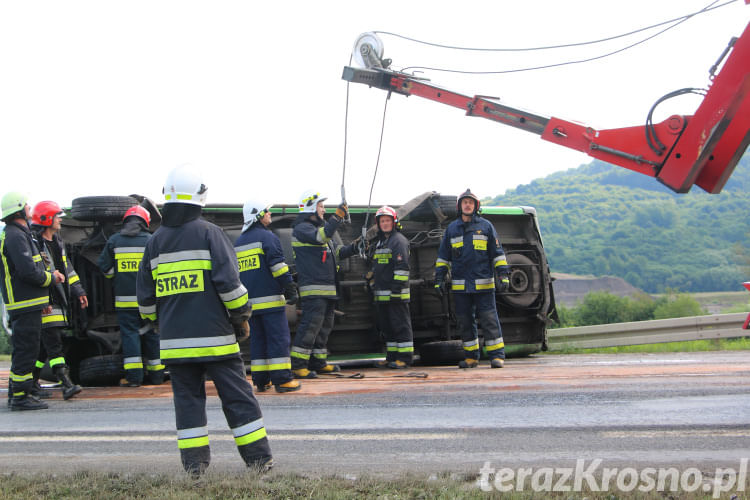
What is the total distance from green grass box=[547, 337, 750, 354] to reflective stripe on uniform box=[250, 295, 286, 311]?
6.84 metres

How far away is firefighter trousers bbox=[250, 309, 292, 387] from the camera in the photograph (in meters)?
6.86

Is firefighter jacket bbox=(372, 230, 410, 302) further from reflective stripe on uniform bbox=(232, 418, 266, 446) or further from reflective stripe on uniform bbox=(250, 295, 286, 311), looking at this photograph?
reflective stripe on uniform bbox=(232, 418, 266, 446)

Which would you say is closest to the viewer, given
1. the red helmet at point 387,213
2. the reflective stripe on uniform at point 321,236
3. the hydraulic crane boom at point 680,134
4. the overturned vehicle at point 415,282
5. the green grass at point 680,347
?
the hydraulic crane boom at point 680,134

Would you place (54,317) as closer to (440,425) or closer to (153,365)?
(153,365)

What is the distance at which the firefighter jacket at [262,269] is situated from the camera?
22.7 feet

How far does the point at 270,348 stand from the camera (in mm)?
6895

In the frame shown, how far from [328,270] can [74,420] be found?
130 inches

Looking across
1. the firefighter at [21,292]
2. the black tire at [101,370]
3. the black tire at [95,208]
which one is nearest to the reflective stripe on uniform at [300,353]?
the black tire at [101,370]

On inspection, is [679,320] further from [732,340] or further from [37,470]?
[37,470]

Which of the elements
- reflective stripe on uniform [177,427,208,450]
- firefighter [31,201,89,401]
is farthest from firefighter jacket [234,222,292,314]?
reflective stripe on uniform [177,427,208,450]

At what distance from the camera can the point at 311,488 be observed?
3586 mm

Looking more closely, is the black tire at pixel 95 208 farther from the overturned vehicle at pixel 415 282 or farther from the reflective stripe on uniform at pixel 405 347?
the reflective stripe on uniform at pixel 405 347

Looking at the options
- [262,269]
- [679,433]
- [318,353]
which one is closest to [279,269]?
[262,269]

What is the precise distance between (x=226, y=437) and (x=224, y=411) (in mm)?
1157
